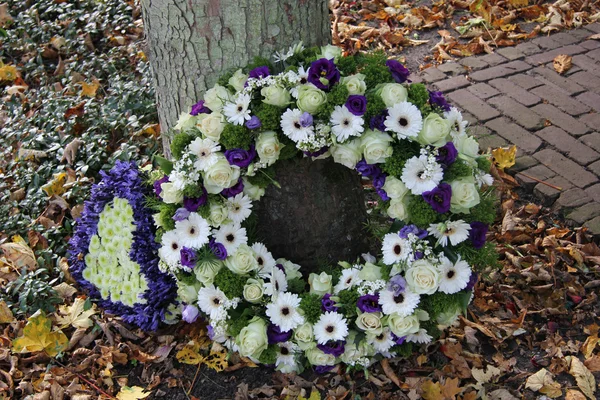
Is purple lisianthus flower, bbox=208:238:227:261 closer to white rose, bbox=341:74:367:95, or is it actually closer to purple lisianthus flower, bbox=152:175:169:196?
purple lisianthus flower, bbox=152:175:169:196

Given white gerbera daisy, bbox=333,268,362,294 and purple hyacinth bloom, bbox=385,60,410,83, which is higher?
purple hyacinth bloom, bbox=385,60,410,83

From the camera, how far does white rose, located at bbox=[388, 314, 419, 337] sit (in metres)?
2.67

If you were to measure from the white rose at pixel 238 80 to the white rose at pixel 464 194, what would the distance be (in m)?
0.94

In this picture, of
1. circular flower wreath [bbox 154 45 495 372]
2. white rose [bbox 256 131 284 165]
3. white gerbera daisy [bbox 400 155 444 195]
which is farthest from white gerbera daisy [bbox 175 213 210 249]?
white gerbera daisy [bbox 400 155 444 195]

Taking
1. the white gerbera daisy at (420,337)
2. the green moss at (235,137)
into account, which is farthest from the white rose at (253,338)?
the green moss at (235,137)

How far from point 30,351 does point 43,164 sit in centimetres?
139


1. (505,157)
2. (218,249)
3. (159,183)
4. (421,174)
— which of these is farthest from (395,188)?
(505,157)

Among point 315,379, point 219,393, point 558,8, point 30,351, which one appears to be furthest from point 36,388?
point 558,8

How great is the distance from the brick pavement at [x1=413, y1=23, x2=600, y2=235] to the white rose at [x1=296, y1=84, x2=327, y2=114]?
158 centimetres

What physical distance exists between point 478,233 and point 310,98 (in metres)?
0.85

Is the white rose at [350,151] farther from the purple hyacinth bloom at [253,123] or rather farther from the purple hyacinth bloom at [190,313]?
the purple hyacinth bloom at [190,313]

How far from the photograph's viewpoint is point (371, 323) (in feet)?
8.82

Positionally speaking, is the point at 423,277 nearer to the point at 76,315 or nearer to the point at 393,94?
the point at 393,94

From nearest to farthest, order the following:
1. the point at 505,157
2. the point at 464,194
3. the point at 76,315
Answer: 1. the point at 464,194
2. the point at 76,315
3. the point at 505,157
